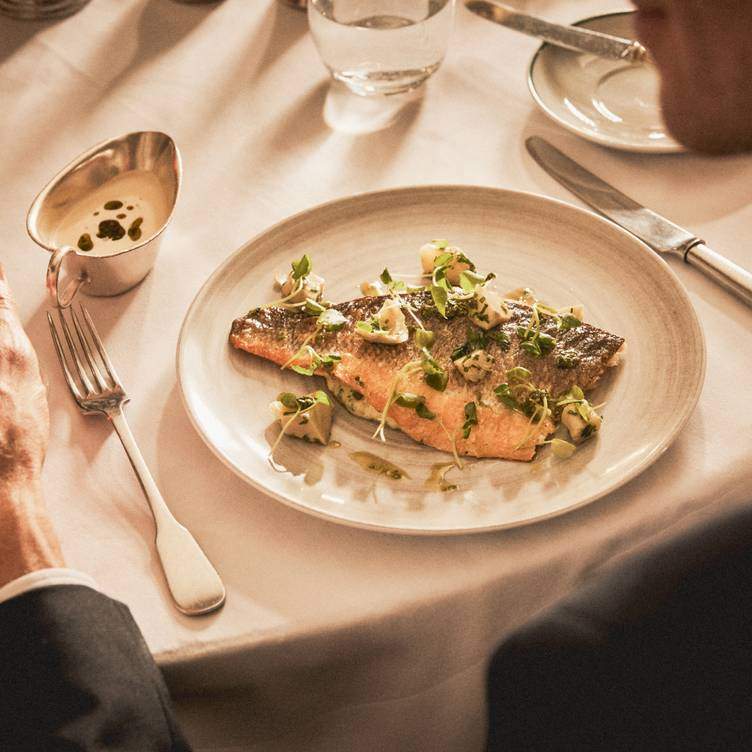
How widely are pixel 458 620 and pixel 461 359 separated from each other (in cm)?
33

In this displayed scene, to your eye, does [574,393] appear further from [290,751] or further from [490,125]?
[490,125]

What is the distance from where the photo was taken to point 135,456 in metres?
1.06

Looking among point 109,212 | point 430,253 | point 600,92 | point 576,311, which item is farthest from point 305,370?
point 600,92

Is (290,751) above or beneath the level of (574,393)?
beneath

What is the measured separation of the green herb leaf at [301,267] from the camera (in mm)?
1202

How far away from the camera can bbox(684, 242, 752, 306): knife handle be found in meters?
1.24

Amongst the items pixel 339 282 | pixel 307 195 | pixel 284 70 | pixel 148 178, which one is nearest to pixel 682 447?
pixel 339 282

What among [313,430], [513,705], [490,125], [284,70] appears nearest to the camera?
[513,705]

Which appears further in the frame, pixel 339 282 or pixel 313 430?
pixel 339 282

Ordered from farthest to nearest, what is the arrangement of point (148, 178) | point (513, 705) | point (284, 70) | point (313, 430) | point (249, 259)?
point (284, 70)
point (148, 178)
point (249, 259)
point (313, 430)
point (513, 705)

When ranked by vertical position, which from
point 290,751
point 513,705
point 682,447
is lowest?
point 290,751

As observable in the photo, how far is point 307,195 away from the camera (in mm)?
1498

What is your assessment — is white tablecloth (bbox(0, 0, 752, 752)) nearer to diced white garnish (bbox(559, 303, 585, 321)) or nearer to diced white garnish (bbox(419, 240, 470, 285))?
diced white garnish (bbox(559, 303, 585, 321))

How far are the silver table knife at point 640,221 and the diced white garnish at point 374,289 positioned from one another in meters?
0.40
